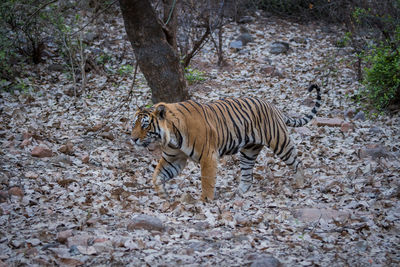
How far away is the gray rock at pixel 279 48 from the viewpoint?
1291cm

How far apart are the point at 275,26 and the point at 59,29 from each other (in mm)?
7891

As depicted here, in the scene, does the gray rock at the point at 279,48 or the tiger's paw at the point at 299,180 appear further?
the gray rock at the point at 279,48

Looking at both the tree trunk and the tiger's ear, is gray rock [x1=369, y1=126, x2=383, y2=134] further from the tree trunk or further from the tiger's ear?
the tiger's ear

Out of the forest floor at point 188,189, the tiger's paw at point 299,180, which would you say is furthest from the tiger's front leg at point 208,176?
the tiger's paw at point 299,180

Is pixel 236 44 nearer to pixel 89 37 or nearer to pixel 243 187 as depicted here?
pixel 89 37

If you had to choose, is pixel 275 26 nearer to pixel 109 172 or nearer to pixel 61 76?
pixel 61 76

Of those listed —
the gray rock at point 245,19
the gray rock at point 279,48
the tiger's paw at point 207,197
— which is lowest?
the tiger's paw at point 207,197

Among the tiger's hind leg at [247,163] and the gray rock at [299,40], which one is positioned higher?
the gray rock at [299,40]

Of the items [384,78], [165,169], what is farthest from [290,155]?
[384,78]

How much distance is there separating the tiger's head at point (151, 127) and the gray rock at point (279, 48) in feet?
27.4

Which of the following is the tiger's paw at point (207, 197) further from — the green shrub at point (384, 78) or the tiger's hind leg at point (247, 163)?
the green shrub at point (384, 78)

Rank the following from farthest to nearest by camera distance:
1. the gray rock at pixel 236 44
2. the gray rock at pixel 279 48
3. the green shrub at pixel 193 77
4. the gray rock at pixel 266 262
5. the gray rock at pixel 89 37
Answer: the gray rock at pixel 236 44 → the gray rock at pixel 279 48 → the gray rock at pixel 89 37 → the green shrub at pixel 193 77 → the gray rock at pixel 266 262

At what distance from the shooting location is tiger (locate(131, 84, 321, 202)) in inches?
211

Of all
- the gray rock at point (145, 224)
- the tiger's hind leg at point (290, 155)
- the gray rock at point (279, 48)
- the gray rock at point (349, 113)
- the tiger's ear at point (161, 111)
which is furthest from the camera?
the gray rock at point (279, 48)
